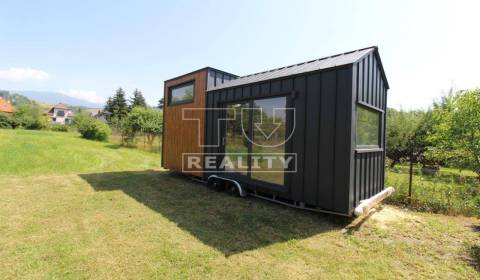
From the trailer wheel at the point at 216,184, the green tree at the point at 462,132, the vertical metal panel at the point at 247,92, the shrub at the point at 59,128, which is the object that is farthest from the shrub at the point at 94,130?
the green tree at the point at 462,132

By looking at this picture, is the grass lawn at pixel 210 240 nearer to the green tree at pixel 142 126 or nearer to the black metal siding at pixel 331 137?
the black metal siding at pixel 331 137

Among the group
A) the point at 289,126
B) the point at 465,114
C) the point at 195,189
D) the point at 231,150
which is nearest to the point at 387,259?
the point at 289,126

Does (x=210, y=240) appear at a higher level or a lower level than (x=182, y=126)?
lower

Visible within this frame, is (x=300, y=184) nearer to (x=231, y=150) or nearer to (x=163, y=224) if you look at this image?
(x=231, y=150)

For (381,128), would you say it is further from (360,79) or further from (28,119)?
(28,119)

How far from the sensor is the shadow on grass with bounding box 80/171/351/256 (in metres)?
3.38

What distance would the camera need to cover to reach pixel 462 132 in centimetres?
431

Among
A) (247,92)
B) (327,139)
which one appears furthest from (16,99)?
(327,139)

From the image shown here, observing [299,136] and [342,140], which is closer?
[342,140]

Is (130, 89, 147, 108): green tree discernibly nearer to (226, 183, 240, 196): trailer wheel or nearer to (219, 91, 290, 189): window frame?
(219, 91, 290, 189): window frame

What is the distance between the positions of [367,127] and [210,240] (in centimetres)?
362

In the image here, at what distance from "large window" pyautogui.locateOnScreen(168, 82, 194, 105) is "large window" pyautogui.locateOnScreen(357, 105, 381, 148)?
4.77m

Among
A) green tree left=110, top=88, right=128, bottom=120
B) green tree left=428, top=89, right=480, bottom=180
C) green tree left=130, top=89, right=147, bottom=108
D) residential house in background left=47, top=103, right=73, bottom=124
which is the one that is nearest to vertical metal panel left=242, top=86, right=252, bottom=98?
green tree left=428, top=89, right=480, bottom=180

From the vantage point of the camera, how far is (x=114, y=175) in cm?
786
